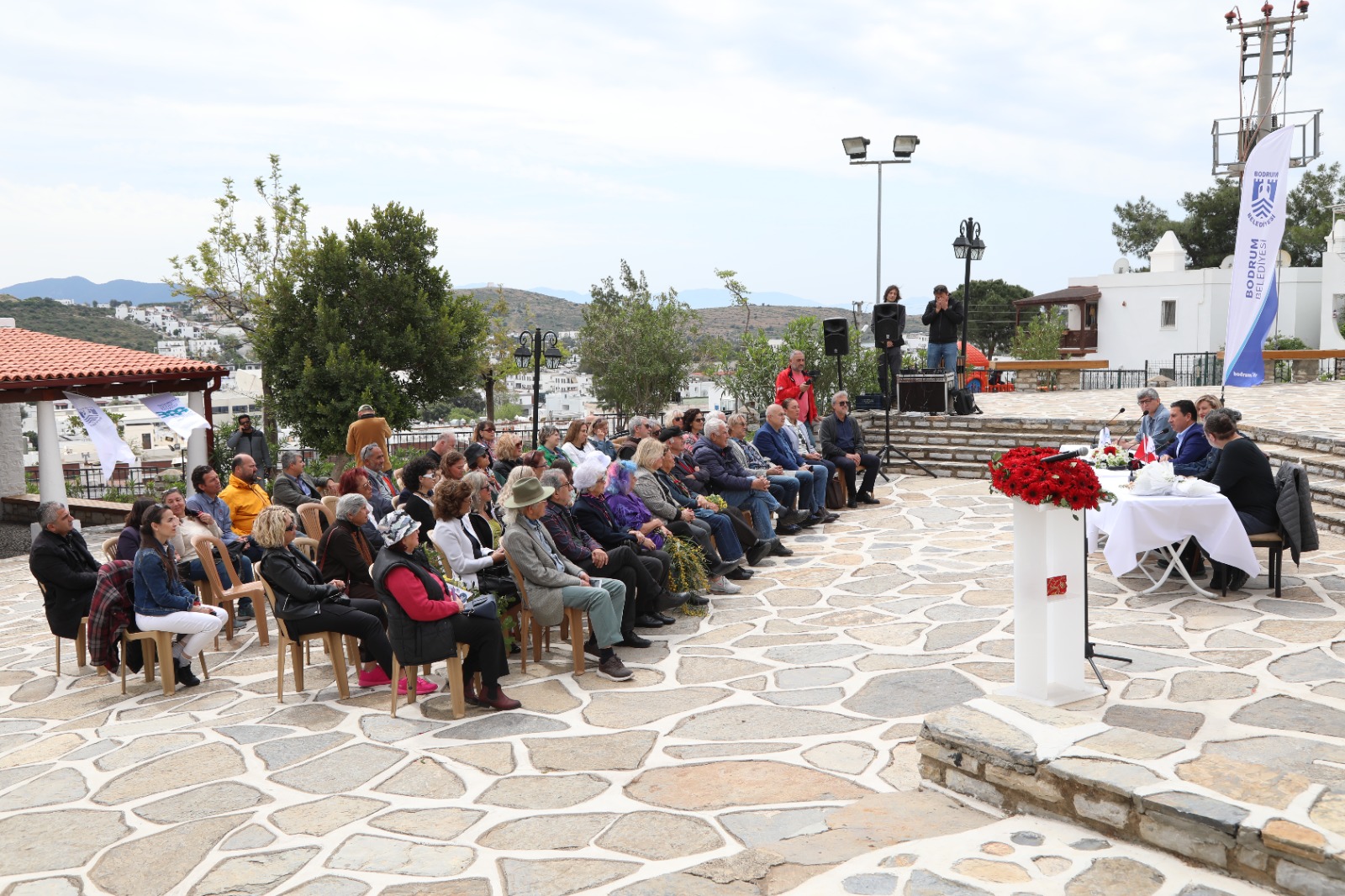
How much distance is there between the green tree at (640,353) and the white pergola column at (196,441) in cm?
2436

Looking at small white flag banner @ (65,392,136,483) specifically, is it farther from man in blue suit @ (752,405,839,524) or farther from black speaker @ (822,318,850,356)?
black speaker @ (822,318,850,356)

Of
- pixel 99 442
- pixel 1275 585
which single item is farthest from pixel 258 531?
pixel 99 442

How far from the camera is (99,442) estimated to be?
1466 cm

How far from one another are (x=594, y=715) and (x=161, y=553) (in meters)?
2.88

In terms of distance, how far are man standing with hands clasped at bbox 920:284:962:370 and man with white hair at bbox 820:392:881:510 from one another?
3486 mm

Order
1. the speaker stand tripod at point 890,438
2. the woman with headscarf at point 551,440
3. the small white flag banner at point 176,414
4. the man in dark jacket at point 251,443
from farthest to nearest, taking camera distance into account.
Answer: the small white flag banner at point 176,414, the man in dark jacket at point 251,443, the speaker stand tripod at point 890,438, the woman with headscarf at point 551,440

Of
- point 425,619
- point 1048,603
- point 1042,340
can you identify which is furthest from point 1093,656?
point 1042,340

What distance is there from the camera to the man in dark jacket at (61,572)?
21.5 feet

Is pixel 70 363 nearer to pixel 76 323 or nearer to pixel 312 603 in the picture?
pixel 312 603

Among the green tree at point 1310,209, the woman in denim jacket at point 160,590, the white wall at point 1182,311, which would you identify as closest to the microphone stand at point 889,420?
the woman in denim jacket at point 160,590

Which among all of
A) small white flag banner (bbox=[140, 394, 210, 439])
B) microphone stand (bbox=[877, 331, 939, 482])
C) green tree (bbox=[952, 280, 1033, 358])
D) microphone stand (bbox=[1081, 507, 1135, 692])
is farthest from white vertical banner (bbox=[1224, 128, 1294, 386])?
green tree (bbox=[952, 280, 1033, 358])

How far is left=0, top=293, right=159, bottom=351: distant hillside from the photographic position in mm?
49969

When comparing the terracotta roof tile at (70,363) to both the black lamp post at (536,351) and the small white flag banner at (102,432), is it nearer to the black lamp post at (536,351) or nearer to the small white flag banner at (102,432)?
the small white flag banner at (102,432)

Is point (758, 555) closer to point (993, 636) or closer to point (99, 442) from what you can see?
point (993, 636)
